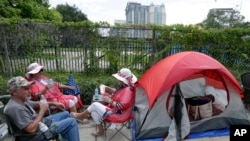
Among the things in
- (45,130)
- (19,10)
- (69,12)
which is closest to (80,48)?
(45,130)

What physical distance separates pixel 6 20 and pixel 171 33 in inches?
147

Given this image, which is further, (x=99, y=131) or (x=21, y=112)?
(x=99, y=131)

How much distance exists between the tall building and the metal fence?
40.0 feet

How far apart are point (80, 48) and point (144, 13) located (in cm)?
1582

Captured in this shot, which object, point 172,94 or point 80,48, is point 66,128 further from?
point 80,48

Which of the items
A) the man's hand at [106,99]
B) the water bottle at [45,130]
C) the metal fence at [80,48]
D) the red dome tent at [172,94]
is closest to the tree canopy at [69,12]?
the metal fence at [80,48]

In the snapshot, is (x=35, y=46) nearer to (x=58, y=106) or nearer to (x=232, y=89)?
(x=58, y=106)

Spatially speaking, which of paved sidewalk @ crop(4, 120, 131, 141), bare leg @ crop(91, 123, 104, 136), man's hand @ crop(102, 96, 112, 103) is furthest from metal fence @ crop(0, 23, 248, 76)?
bare leg @ crop(91, 123, 104, 136)

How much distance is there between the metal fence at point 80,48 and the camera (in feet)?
16.5

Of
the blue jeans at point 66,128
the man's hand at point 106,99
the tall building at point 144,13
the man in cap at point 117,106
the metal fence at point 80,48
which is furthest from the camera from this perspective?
the tall building at point 144,13

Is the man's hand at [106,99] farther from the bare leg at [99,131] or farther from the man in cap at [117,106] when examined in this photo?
the bare leg at [99,131]

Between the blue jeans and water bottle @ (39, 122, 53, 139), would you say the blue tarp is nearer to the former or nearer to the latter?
the blue jeans

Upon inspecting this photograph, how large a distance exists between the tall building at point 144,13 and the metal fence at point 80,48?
1219cm

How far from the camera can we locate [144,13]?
20.2 meters
